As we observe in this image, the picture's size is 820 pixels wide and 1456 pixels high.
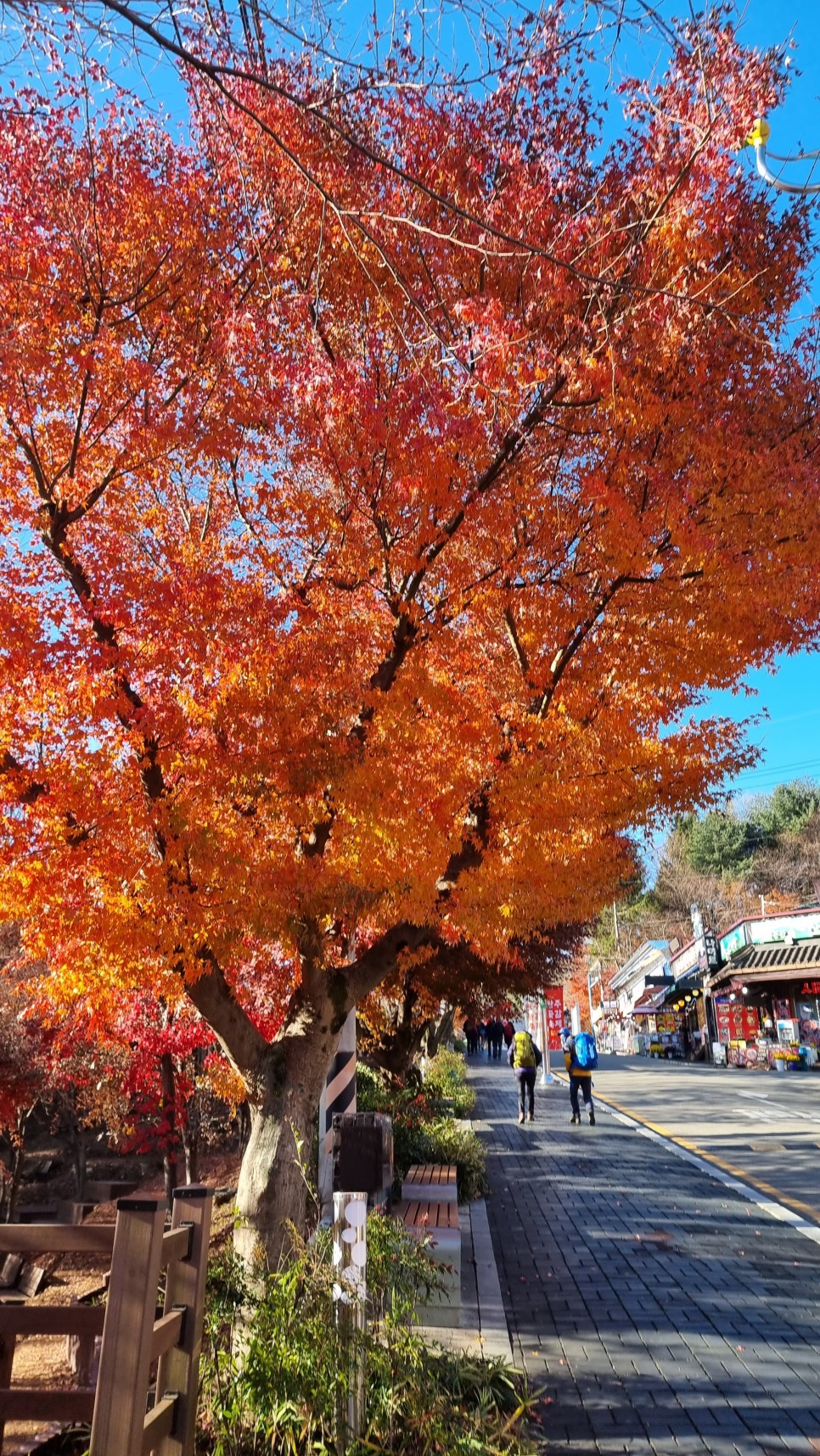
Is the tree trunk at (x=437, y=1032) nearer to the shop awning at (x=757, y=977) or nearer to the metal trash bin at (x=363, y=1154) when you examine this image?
the shop awning at (x=757, y=977)

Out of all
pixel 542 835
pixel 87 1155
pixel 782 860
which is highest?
pixel 782 860

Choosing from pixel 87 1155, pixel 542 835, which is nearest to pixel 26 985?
pixel 542 835

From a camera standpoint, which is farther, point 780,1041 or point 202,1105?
point 780,1041

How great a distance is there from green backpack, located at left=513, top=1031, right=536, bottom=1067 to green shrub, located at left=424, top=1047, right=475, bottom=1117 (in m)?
1.53

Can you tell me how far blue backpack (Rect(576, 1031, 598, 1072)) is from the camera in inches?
672

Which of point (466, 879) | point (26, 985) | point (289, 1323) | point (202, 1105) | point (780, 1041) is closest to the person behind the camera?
point (289, 1323)

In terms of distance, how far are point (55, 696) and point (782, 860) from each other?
59.8 m

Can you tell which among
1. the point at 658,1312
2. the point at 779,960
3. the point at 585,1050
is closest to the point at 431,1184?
the point at 658,1312

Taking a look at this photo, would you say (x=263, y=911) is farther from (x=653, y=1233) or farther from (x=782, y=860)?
(x=782, y=860)

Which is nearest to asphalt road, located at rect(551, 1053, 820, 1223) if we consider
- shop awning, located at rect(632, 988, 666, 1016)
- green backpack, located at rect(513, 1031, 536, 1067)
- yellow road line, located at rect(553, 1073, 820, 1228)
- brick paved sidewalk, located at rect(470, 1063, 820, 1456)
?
yellow road line, located at rect(553, 1073, 820, 1228)

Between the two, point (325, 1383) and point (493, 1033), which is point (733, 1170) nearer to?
point (325, 1383)

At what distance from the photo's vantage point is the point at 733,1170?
13258 millimetres

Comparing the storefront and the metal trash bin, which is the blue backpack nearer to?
the metal trash bin

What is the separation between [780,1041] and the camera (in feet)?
120
